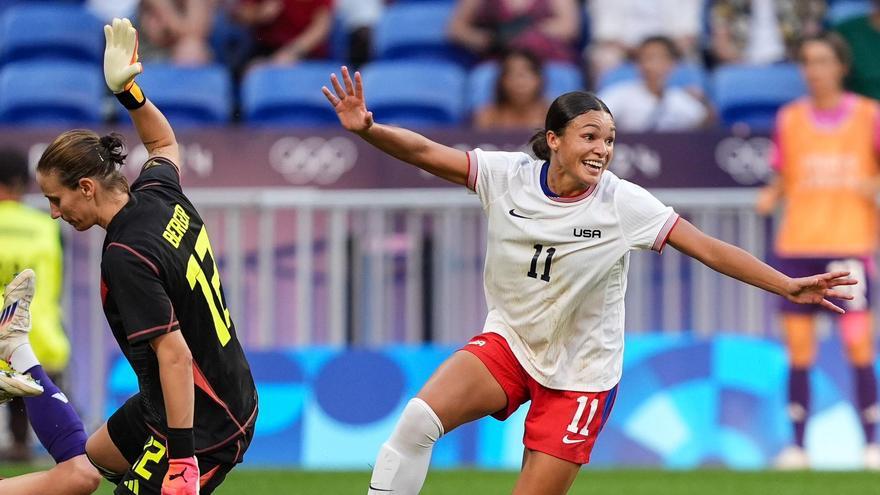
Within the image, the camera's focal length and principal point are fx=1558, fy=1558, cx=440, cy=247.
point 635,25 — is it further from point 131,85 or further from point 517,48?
point 131,85

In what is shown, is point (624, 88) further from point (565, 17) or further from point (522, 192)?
point (522, 192)

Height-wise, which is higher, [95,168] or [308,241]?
[95,168]

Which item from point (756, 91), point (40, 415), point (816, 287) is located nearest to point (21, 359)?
point (40, 415)

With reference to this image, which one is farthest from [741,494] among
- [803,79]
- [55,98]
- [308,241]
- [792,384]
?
[55,98]

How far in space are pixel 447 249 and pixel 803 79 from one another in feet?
11.4

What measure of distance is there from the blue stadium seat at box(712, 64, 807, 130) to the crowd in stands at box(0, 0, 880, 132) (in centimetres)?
1

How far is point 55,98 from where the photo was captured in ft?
40.5

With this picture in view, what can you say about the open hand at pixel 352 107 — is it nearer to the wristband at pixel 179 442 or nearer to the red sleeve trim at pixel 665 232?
the red sleeve trim at pixel 665 232

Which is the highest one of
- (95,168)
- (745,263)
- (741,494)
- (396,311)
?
(95,168)

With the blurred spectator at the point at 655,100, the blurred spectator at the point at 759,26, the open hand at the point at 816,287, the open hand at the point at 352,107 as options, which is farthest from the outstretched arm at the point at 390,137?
the blurred spectator at the point at 759,26

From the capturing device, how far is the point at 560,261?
20.4ft

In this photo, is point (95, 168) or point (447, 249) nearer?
point (95, 168)

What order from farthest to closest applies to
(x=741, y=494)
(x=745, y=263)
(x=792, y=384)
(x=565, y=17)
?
(x=565, y=17), (x=792, y=384), (x=741, y=494), (x=745, y=263)

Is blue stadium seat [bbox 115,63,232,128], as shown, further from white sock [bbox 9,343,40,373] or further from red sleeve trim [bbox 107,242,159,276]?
red sleeve trim [bbox 107,242,159,276]
